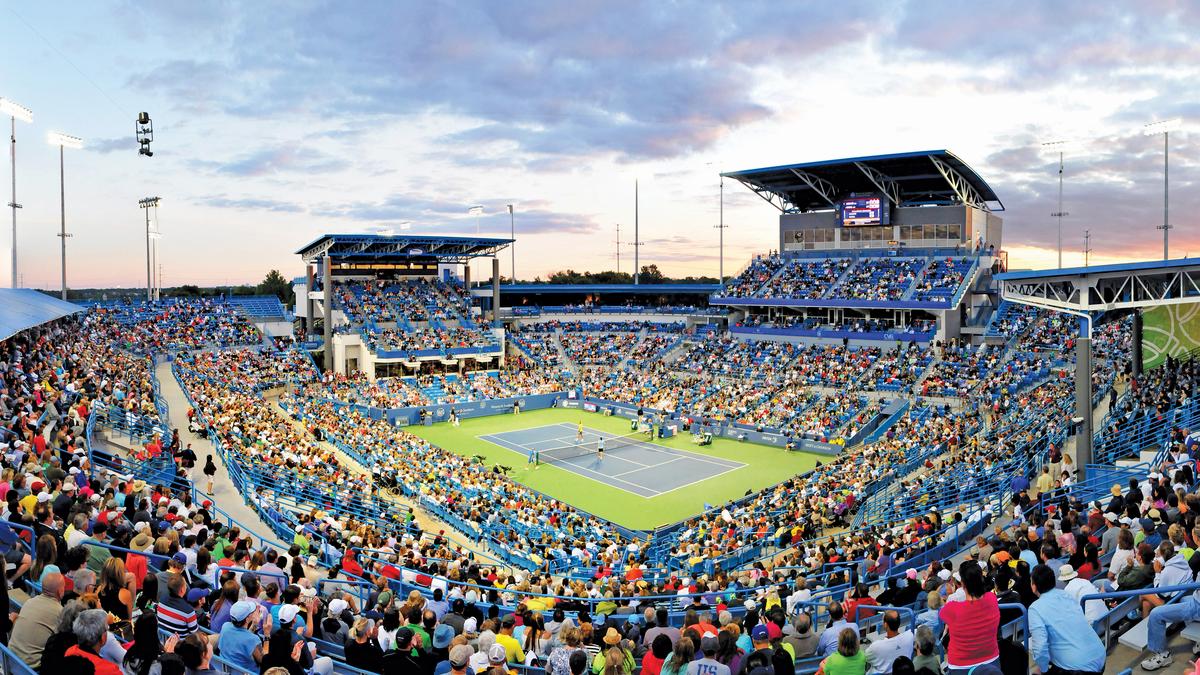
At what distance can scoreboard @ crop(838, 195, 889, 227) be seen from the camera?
56312 millimetres

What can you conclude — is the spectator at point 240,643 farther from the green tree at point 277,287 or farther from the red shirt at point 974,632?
the green tree at point 277,287

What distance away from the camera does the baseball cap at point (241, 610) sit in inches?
266

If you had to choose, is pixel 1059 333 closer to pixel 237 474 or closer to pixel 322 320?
pixel 237 474

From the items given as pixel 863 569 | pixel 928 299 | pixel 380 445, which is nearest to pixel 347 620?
pixel 863 569

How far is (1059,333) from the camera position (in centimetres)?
4206

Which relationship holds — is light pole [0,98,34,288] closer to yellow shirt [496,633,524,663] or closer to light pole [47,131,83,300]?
light pole [47,131,83,300]

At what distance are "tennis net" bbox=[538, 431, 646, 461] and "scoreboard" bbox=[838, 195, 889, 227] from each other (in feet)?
90.6

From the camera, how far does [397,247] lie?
61906mm

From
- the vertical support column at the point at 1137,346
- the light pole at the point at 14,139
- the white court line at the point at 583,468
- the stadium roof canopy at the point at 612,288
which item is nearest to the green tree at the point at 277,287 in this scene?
the stadium roof canopy at the point at 612,288

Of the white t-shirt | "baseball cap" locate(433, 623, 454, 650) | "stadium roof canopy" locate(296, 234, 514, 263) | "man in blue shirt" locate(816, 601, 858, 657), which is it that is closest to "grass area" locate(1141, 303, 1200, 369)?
"man in blue shirt" locate(816, 601, 858, 657)

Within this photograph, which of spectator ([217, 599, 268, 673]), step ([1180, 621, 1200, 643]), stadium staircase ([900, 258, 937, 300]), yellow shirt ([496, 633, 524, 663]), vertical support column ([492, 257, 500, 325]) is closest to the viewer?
step ([1180, 621, 1200, 643])

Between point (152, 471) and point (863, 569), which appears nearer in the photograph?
point (863, 569)

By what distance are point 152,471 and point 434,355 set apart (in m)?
35.0

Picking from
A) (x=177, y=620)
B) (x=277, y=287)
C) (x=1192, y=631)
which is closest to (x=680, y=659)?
(x=1192, y=631)
